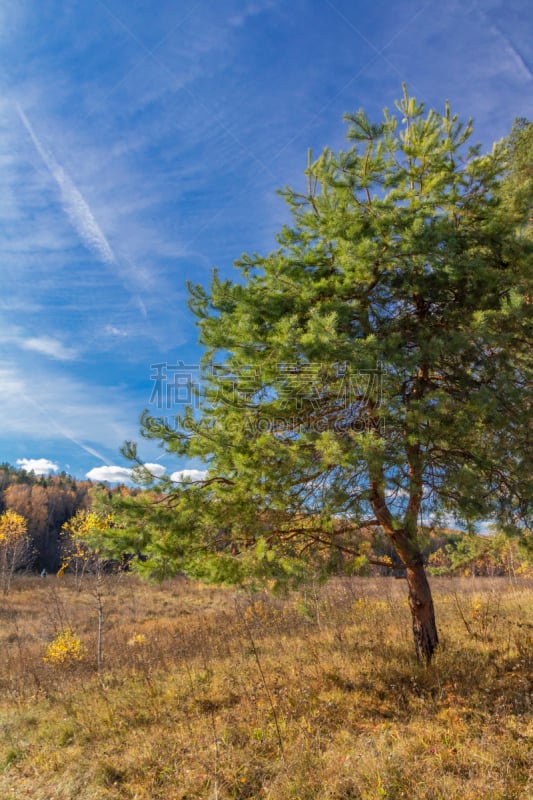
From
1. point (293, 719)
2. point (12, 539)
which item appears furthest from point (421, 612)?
point (12, 539)

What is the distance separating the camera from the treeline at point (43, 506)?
63.8 metres

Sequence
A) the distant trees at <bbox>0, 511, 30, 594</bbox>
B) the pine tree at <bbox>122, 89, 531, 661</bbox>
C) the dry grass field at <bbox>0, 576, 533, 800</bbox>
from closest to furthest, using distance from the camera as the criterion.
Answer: the dry grass field at <bbox>0, 576, 533, 800</bbox> < the pine tree at <bbox>122, 89, 531, 661</bbox> < the distant trees at <bbox>0, 511, 30, 594</bbox>

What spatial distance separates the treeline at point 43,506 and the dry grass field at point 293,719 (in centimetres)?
5471

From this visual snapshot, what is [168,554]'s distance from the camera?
225 inches

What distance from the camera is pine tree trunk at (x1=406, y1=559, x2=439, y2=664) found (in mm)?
6668

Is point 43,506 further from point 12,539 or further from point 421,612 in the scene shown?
point 421,612

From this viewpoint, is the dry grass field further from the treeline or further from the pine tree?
the treeline

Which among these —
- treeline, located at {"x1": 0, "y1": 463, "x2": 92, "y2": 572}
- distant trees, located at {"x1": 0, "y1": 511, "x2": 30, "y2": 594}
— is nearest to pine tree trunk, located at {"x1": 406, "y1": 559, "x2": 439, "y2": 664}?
distant trees, located at {"x1": 0, "y1": 511, "x2": 30, "y2": 594}

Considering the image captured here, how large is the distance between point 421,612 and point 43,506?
7623 cm

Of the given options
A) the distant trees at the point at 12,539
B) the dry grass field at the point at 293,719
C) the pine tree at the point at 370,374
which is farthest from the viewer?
the distant trees at the point at 12,539

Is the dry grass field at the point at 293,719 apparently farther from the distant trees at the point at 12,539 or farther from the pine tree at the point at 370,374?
the distant trees at the point at 12,539

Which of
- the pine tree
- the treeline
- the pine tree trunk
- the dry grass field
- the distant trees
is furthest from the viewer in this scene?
the treeline

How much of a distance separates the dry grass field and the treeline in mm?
54714

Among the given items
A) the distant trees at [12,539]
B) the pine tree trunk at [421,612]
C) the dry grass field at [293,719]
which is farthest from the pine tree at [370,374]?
the distant trees at [12,539]
